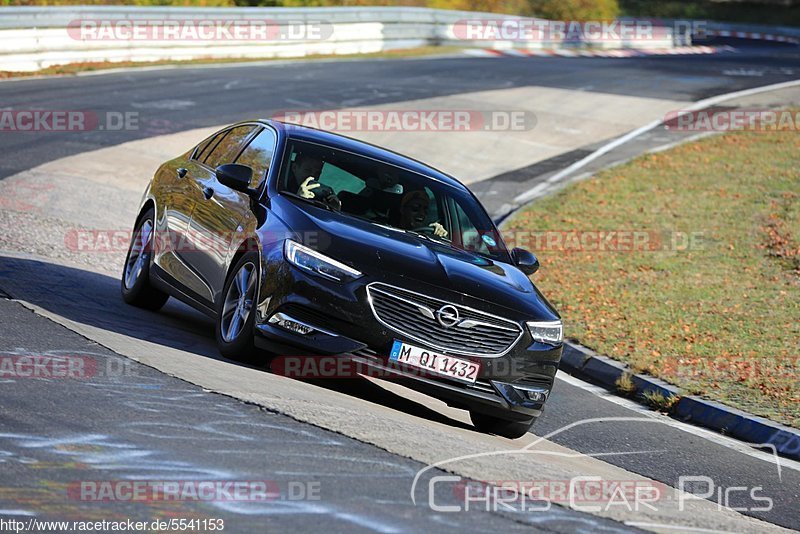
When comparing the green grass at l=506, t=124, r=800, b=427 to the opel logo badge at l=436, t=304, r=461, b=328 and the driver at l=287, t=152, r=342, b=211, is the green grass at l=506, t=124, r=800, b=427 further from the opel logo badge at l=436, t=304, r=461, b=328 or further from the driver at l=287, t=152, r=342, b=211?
the driver at l=287, t=152, r=342, b=211

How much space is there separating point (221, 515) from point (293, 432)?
4.42ft

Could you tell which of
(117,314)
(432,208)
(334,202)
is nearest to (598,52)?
(432,208)

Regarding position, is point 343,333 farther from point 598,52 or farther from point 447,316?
point 598,52

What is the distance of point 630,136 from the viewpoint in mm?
25391

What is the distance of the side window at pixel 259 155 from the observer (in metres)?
9.04

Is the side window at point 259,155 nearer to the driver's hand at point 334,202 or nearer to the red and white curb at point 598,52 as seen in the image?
the driver's hand at point 334,202

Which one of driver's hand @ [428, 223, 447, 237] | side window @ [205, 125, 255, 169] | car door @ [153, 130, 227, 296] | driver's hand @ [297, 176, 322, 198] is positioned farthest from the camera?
side window @ [205, 125, 255, 169]

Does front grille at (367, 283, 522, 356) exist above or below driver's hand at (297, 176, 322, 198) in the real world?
below

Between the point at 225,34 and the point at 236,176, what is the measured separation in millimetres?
25064

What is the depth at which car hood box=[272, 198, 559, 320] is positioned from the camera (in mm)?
7828

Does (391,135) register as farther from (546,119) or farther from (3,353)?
(3,353)

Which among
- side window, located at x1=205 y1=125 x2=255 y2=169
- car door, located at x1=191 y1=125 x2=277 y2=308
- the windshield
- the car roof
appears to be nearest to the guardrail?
side window, located at x1=205 y1=125 x2=255 y2=169

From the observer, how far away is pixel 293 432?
6.46 metres

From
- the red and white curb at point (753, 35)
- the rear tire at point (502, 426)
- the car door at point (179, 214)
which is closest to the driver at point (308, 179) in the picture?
the car door at point (179, 214)
